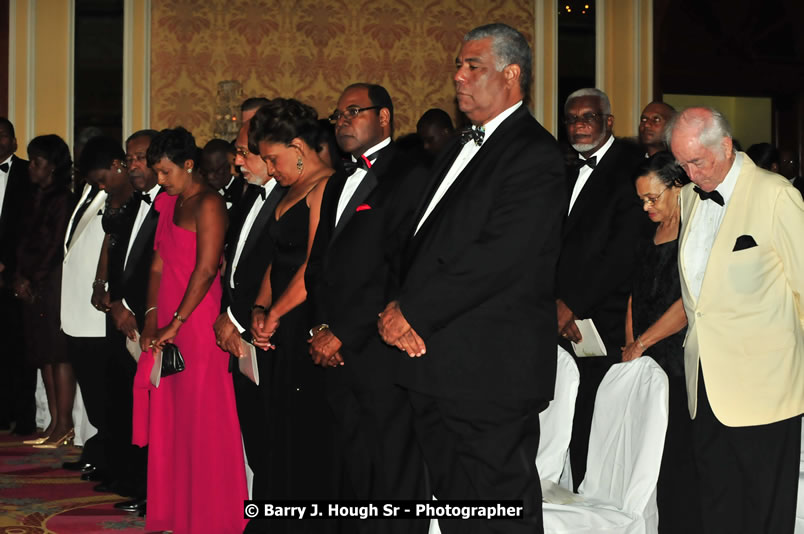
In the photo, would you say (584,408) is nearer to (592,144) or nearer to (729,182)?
(592,144)

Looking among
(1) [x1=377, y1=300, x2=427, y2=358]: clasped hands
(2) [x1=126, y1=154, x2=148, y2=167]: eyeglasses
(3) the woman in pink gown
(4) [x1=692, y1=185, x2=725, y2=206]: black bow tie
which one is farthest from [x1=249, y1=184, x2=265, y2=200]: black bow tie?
(4) [x1=692, y1=185, x2=725, y2=206]: black bow tie

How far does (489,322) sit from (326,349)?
78cm

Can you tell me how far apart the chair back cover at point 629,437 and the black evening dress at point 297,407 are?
0.97m

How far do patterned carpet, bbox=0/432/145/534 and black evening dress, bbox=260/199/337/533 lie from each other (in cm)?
90

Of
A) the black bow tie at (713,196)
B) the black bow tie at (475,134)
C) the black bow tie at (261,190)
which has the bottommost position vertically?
the black bow tie at (713,196)

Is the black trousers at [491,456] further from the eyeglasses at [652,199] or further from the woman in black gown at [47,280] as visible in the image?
the woman in black gown at [47,280]

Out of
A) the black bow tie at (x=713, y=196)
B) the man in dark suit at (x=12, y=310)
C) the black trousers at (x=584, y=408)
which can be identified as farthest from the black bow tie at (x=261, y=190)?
the man in dark suit at (x=12, y=310)

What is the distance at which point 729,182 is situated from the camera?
3389 millimetres

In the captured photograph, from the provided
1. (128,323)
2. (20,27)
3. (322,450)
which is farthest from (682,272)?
(20,27)

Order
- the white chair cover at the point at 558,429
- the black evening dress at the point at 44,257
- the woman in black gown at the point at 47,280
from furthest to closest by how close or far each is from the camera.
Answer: the black evening dress at the point at 44,257 → the woman in black gown at the point at 47,280 → the white chair cover at the point at 558,429

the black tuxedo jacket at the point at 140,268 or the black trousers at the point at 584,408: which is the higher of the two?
the black tuxedo jacket at the point at 140,268

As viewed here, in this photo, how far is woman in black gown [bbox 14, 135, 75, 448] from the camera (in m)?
6.42

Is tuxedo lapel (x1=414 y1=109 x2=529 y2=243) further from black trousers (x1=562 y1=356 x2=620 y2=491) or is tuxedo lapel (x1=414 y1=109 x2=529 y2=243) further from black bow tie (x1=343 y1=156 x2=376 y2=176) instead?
black trousers (x1=562 y1=356 x2=620 y2=491)

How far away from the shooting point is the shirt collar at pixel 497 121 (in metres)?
3.09
